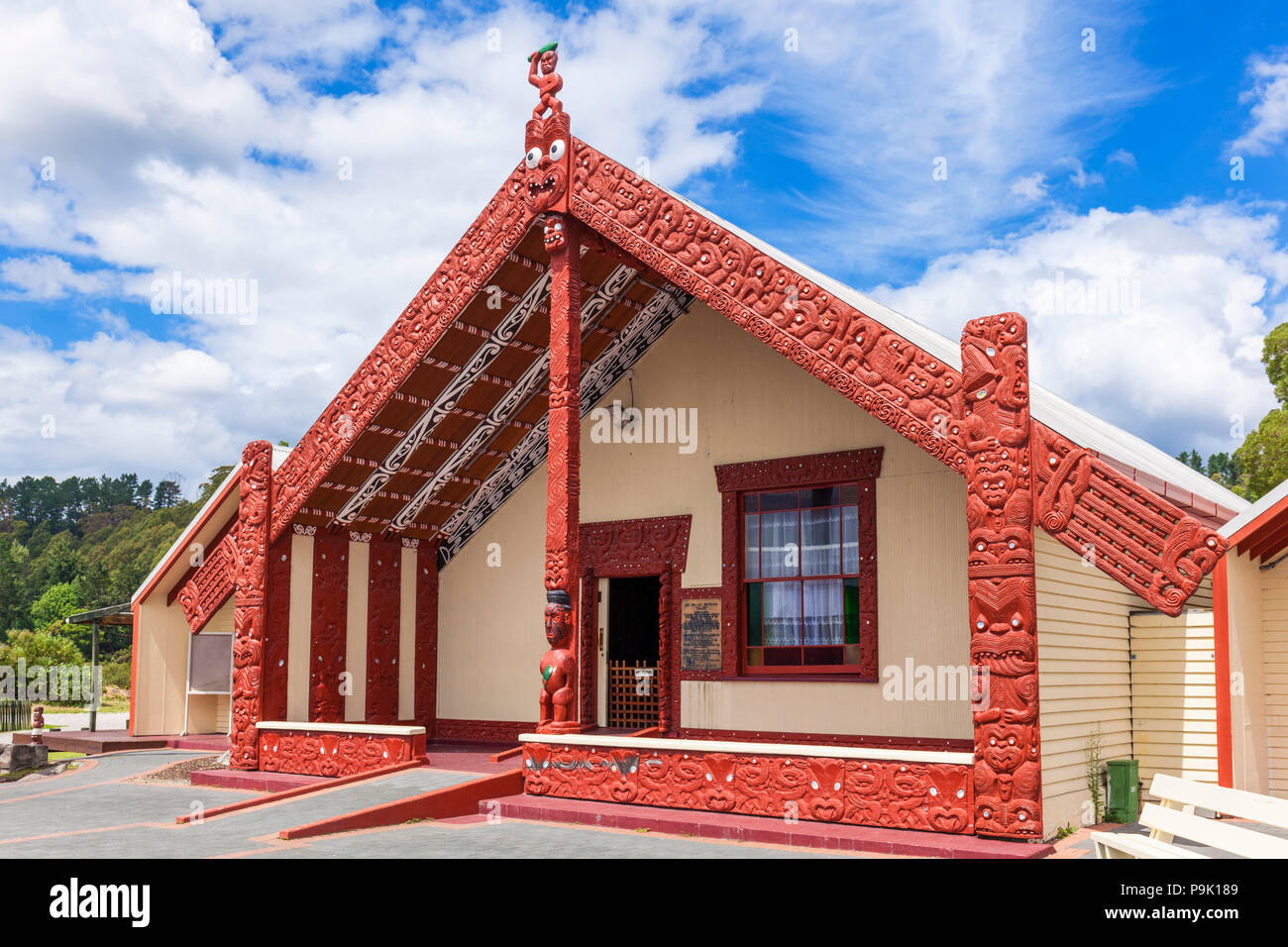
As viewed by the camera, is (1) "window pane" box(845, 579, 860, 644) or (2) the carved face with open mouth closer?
(2) the carved face with open mouth

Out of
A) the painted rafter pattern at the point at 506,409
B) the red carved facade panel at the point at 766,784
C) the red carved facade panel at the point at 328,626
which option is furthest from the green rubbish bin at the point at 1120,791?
the red carved facade panel at the point at 328,626

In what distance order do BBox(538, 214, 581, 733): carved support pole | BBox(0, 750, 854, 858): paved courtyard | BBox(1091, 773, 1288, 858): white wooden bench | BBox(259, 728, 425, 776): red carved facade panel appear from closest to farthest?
BBox(1091, 773, 1288, 858): white wooden bench < BBox(0, 750, 854, 858): paved courtyard < BBox(538, 214, 581, 733): carved support pole < BBox(259, 728, 425, 776): red carved facade panel

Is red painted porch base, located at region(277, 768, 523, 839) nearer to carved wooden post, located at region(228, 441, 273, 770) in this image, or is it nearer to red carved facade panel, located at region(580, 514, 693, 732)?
red carved facade panel, located at region(580, 514, 693, 732)

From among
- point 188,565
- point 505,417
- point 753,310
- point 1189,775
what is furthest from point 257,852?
point 188,565

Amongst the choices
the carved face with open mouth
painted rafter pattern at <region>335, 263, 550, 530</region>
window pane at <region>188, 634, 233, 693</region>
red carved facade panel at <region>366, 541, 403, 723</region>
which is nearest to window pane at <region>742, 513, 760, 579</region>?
painted rafter pattern at <region>335, 263, 550, 530</region>

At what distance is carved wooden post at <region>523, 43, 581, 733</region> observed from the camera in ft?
34.0

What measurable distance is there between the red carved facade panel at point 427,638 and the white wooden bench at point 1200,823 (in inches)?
416

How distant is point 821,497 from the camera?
12.3 metres

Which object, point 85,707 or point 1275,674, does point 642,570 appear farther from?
point 85,707

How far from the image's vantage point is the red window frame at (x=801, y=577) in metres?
11.8

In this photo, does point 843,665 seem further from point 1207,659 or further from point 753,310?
point 753,310

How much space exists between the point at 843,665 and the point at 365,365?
20.6 feet

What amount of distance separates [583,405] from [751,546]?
3.07 meters

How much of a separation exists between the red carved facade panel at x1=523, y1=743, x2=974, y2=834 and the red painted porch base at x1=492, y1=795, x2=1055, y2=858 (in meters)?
0.08
